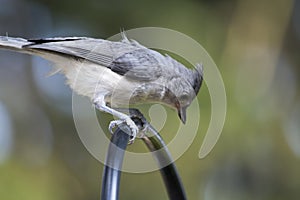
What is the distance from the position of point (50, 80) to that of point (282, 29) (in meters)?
1.18

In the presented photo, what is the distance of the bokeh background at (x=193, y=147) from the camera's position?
2.36 metres

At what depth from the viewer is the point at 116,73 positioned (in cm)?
126

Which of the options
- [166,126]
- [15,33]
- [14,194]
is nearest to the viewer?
[166,126]

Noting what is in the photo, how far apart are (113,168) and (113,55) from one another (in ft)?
1.61

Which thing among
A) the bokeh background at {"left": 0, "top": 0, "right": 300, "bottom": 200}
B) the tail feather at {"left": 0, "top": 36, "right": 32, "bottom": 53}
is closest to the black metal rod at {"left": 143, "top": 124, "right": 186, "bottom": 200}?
the tail feather at {"left": 0, "top": 36, "right": 32, "bottom": 53}

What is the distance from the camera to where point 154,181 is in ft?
7.84

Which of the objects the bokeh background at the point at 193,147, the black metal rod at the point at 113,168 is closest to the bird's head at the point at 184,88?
the black metal rod at the point at 113,168

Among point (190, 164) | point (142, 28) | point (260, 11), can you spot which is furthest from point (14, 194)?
point (260, 11)

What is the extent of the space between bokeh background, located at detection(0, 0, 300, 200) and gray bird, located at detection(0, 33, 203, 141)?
107cm

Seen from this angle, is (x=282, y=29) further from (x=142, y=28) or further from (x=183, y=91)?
(x=183, y=91)

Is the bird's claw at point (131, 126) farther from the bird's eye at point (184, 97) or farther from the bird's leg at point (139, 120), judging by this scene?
the bird's eye at point (184, 97)

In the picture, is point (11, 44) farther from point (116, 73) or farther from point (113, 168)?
point (113, 168)

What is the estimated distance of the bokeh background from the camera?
2.36 metres

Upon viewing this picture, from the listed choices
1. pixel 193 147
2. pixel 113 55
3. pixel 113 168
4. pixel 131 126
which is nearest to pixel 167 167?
pixel 131 126
